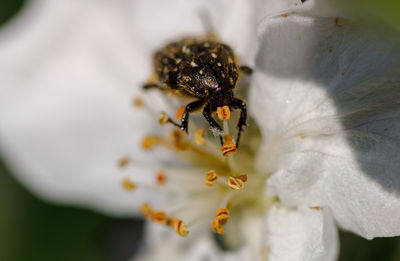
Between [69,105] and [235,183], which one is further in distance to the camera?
[69,105]

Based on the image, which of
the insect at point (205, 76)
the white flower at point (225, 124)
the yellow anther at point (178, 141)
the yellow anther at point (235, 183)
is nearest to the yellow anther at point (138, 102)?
the white flower at point (225, 124)

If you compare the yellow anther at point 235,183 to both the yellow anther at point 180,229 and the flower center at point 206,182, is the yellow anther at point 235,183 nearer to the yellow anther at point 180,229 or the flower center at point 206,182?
the flower center at point 206,182

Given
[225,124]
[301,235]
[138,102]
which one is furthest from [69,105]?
[301,235]

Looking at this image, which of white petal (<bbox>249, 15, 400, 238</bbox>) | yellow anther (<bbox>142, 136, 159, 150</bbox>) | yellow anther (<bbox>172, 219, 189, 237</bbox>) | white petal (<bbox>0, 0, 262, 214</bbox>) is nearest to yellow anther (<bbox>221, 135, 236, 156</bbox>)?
white petal (<bbox>249, 15, 400, 238</bbox>)

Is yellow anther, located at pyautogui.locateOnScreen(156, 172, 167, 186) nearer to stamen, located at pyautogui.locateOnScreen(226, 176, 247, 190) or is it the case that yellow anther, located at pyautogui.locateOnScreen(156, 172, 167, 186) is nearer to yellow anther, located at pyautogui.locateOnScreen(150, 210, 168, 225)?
yellow anther, located at pyautogui.locateOnScreen(150, 210, 168, 225)

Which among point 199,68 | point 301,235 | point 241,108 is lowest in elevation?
point 301,235

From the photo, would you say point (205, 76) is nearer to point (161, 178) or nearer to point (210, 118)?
point (210, 118)

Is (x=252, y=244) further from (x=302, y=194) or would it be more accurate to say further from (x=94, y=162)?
(x=94, y=162)
